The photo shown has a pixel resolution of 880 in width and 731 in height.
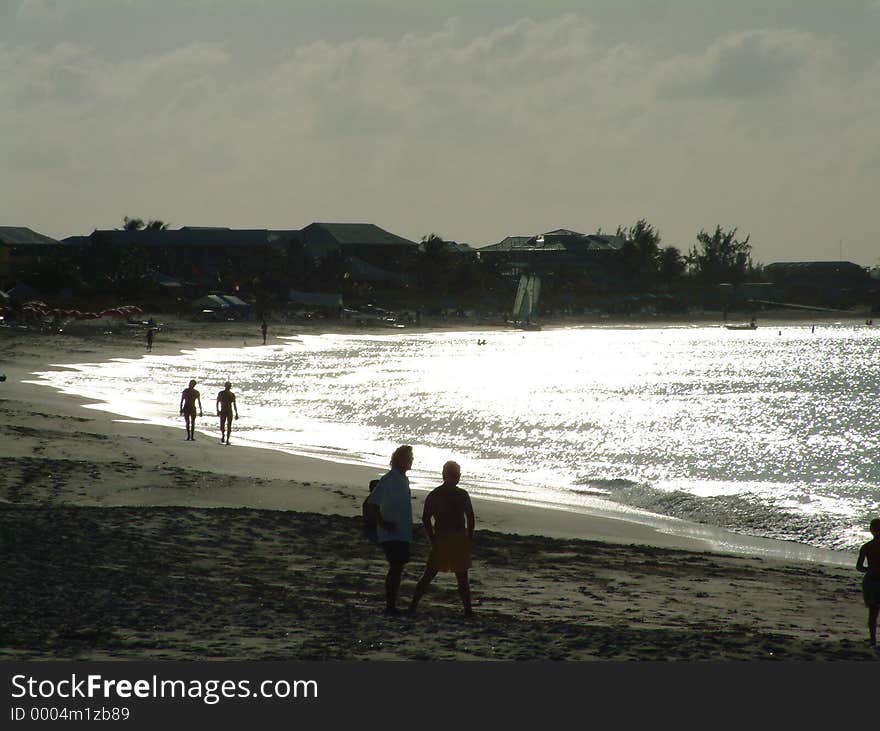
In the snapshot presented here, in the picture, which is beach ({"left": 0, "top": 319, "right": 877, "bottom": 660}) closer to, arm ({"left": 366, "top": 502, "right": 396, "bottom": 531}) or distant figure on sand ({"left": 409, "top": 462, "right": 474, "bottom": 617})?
distant figure on sand ({"left": 409, "top": 462, "right": 474, "bottom": 617})

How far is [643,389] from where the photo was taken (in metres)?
64.7

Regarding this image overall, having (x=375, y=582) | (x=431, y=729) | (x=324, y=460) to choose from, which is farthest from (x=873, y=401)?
(x=431, y=729)

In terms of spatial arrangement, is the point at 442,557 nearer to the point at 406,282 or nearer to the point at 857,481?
the point at 857,481

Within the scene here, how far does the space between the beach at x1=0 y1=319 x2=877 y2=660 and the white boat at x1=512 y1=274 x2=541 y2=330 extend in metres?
131

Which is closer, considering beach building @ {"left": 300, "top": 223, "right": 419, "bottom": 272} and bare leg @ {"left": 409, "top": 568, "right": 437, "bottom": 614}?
bare leg @ {"left": 409, "top": 568, "right": 437, "bottom": 614}

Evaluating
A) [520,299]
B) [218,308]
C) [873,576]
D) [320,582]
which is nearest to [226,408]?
[320,582]

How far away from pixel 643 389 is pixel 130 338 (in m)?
35.6

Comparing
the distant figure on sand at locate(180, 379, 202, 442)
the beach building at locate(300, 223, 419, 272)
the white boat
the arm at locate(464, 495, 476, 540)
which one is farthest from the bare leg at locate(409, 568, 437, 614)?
the beach building at locate(300, 223, 419, 272)

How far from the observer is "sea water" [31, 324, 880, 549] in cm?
2536

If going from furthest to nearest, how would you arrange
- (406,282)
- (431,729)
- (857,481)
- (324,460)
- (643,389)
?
(406,282) < (643,389) < (857,481) < (324,460) < (431,729)

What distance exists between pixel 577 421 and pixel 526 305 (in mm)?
110935

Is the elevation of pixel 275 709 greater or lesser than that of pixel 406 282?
lesser

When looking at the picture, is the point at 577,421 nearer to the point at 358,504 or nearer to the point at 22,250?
the point at 358,504

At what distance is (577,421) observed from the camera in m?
44.3
